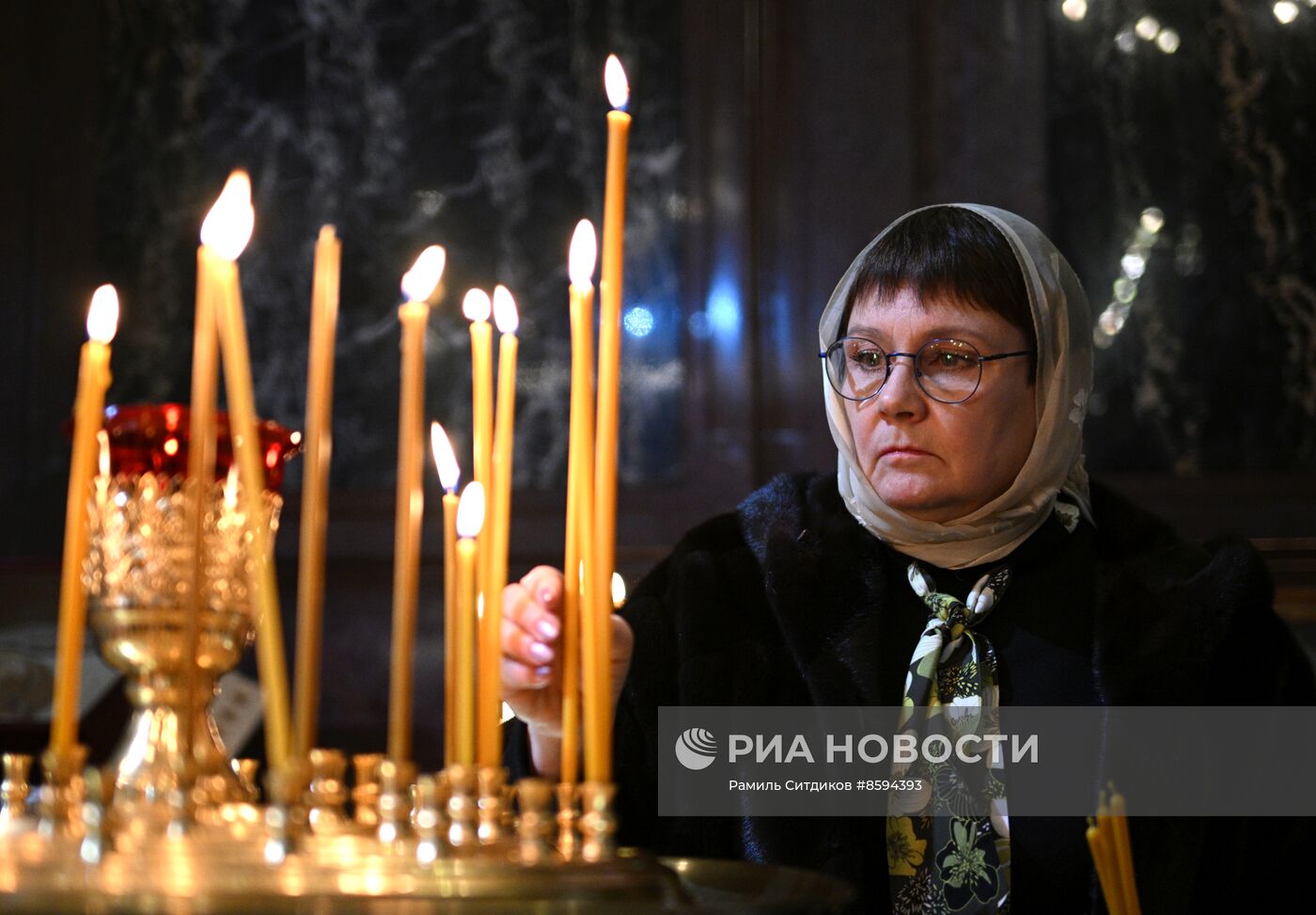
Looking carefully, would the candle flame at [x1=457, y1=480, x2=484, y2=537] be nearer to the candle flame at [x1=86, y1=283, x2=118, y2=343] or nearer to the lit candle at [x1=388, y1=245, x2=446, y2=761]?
the lit candle at [x1=388, y1=245, x2=446, y2=761]

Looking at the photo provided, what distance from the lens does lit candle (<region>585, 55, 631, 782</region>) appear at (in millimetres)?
716

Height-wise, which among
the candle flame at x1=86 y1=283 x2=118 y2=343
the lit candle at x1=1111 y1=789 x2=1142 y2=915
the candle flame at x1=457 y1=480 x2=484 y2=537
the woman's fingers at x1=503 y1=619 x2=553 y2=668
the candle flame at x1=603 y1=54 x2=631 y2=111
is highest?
the candle flame at x1=603 y1=54 x2=631 y2=111

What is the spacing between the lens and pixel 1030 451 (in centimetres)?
175

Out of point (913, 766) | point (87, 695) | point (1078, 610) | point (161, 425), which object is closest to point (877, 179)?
point (1078, 610)

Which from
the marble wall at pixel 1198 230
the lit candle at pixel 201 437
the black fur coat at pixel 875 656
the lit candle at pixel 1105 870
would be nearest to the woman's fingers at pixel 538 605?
the lit candle at pixel 201 437

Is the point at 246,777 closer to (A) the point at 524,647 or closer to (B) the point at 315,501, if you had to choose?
(A) the point at 524,647

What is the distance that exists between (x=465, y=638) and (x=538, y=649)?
0.14 m

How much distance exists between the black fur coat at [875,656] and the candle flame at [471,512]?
85cm

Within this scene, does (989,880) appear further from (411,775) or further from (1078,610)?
(411,775)

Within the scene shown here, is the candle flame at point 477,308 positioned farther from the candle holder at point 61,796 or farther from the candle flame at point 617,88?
the candle holder at point 61,796

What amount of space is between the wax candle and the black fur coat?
2.63 feet

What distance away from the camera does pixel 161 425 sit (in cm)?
86

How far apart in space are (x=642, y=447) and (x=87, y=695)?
1.03 metres

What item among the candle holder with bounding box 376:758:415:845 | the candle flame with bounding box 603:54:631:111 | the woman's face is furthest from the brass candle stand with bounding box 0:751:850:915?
the woman's face
